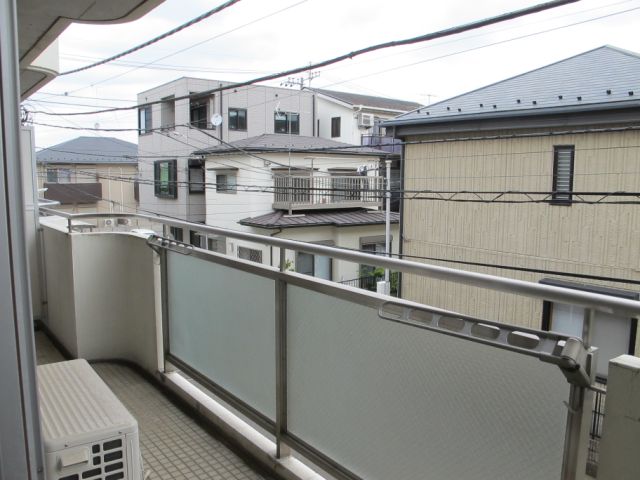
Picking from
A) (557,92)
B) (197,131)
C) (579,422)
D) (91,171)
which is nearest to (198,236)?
(197,131)

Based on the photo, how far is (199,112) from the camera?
50.2ft

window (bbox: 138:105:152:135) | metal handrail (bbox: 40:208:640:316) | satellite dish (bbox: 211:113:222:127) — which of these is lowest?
metal handrail (bbox: 40:208:640:316)

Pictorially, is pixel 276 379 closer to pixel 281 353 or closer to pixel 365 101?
pixel 281 353

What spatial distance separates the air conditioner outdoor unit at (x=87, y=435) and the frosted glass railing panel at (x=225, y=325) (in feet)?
1.90

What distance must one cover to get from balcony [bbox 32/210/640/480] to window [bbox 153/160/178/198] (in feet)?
42.8

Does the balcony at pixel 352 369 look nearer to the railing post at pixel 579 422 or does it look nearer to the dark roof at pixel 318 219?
the railing post at pixel 579 422

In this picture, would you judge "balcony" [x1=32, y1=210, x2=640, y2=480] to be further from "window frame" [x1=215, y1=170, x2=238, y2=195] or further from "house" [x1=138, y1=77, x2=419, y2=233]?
"house" [x1=138, y1=77, x2=419, y2=233]

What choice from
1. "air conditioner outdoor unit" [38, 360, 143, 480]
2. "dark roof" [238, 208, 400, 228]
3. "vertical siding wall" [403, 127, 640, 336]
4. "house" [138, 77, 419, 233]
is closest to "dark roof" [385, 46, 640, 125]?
"vertical siding wall" [403, 127, 640, 336]

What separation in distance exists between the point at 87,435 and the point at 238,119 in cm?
1475

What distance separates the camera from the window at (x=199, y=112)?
48.9ft

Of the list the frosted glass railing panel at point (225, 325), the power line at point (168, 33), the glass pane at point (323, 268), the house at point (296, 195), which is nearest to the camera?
the frosted glass railing panel at point (225, 325)

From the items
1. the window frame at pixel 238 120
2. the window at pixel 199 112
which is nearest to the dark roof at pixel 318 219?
the window frame at pixel 238 120

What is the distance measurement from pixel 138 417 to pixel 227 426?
0.48 metres

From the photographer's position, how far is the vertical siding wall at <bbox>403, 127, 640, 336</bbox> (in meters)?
5.96
